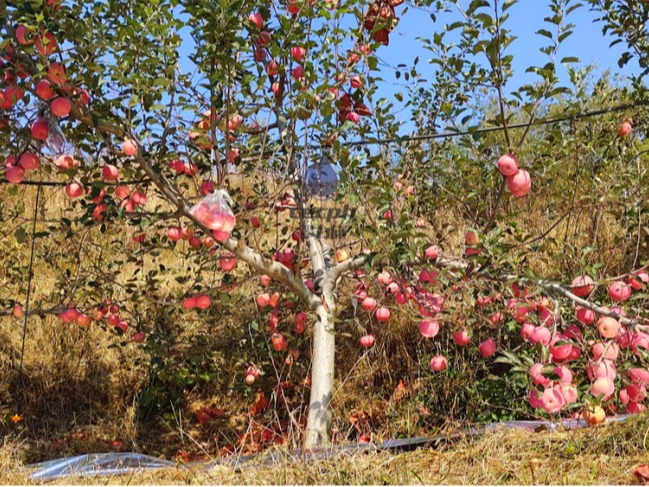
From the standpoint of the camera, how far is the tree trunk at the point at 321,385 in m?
2.75

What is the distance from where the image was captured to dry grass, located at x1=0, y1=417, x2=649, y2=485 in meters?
2.18

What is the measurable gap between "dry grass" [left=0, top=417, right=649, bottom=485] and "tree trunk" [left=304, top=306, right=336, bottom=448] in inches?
15.4

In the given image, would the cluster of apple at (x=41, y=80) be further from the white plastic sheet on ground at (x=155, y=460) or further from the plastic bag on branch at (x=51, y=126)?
the white plastic sheet on ground at (x=155, y=460)

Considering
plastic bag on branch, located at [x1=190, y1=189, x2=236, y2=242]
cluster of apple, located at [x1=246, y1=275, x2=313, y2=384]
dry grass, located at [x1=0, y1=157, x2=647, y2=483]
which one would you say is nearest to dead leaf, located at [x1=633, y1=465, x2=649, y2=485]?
dry grass, located at [x1=0, y1=157, x2=647, y2=483]

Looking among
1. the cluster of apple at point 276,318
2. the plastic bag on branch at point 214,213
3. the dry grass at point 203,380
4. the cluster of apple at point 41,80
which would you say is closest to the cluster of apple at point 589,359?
the dry grass at point 203,380

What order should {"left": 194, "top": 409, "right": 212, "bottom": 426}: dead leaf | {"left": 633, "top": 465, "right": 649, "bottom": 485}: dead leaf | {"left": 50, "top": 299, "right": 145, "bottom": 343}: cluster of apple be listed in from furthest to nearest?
{"left": 194, "top": 409, "right": 212, "bottom": 426}: dead leaf, {"left": 50, "top": 299, "right": 145, "bottom": 343}: cluster of apple, {"left": 633, "top": 465, "right": 649, "bottom": 485}: dead leaf

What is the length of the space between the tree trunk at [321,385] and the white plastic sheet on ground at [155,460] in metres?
0.19

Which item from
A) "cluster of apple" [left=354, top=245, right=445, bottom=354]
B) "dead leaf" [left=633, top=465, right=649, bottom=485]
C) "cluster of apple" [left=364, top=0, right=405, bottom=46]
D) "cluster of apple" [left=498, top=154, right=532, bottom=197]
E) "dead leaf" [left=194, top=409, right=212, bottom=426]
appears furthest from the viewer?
"dead leaf" [left=194, top=409, right=212, bottom=426]

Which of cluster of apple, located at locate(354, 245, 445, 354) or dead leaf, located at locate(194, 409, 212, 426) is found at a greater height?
cluster of apple, located at locate(354, 245, 445, 354)

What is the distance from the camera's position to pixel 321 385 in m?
2.87

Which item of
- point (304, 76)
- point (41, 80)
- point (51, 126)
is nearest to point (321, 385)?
point (304, 76)

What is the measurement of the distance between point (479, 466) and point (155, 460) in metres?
1.67

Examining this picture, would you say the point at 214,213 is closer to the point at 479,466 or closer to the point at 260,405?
the point at 479,466

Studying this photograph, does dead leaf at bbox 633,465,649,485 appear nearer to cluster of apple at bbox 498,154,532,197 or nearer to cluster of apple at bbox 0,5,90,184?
cluster of apple at bbox 498,154,532,197
